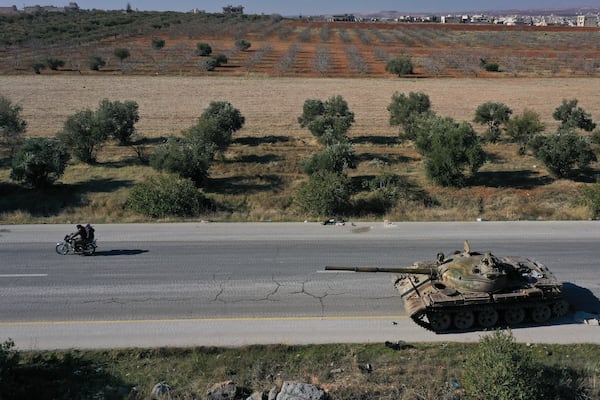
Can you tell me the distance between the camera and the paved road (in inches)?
571

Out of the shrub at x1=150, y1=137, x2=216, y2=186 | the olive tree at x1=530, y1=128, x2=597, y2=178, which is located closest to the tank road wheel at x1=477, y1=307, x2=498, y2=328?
the olive tree at x1=530, y1=128, x2=597, y2=178

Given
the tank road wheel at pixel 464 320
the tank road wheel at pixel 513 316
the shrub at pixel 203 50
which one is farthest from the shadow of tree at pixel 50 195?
the shrub at pixel 203 50

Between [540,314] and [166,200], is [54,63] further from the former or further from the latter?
[540,314]

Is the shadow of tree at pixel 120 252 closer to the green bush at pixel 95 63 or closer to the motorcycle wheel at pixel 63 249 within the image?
the motorcycle wheel at pixel 63 249

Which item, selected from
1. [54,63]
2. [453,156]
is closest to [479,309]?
[453,156]

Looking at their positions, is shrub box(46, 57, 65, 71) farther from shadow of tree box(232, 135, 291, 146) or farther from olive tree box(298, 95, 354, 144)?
olive tree box(298, 95, 354, 144)

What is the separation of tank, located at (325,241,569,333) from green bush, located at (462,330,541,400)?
2.76 metres

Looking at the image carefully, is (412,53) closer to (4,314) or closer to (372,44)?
(372,44)

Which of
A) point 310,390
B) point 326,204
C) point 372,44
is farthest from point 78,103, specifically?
point 372,44

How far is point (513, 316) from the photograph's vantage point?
14.7 meters

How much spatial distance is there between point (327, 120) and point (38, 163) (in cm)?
1820

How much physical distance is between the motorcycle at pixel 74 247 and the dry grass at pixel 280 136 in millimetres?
4521

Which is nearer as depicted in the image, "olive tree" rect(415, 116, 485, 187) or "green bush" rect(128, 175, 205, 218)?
"green bush" rect(128, 175, 205, 218)

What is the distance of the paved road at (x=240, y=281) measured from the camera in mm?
14492
